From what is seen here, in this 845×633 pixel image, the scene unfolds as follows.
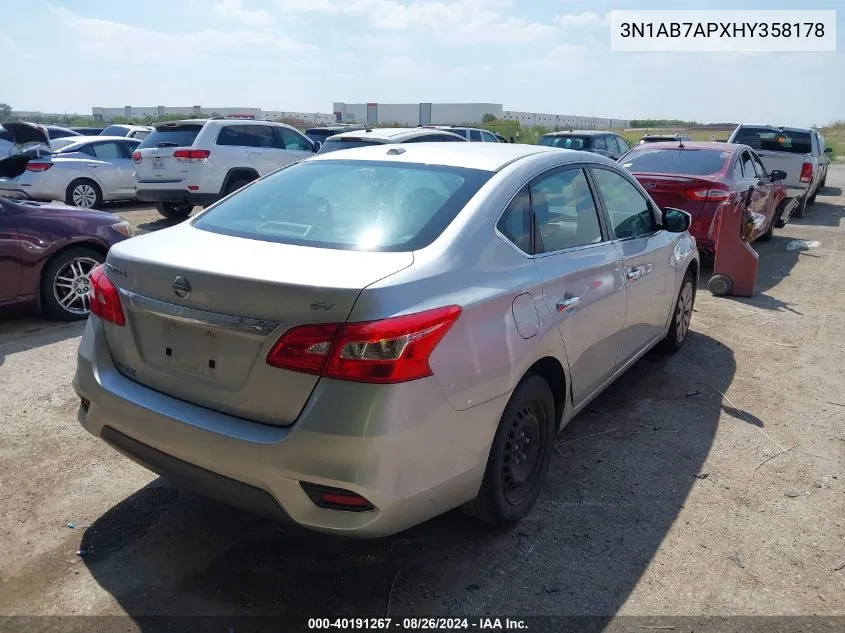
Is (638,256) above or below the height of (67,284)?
above

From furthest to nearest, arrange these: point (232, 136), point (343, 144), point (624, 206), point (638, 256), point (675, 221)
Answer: point (232, 136), point (343, 144), point (675, 221), point (624, 206), point (638, 256)

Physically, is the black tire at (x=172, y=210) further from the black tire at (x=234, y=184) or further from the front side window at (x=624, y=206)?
the front side window at (x=624, y=206)

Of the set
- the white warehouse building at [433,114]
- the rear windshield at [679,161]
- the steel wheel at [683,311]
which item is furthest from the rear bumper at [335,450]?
the white warehouse building at [433,114]

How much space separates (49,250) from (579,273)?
15.7ft

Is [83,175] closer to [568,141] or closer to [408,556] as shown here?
[568,141]

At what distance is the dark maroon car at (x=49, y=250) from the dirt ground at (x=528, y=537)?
145 centimetres

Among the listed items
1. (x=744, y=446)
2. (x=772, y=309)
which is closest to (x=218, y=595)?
(x=744, y=446)

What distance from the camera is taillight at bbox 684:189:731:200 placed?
8.05m

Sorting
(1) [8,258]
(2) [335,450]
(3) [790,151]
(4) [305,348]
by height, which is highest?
(3) [790,151]

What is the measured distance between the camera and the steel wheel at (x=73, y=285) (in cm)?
619

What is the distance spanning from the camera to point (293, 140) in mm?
13188

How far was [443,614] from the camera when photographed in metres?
2.68

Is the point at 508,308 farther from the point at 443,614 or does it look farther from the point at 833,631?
the point at 833,631

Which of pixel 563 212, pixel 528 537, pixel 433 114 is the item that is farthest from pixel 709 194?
pixel 433 114
